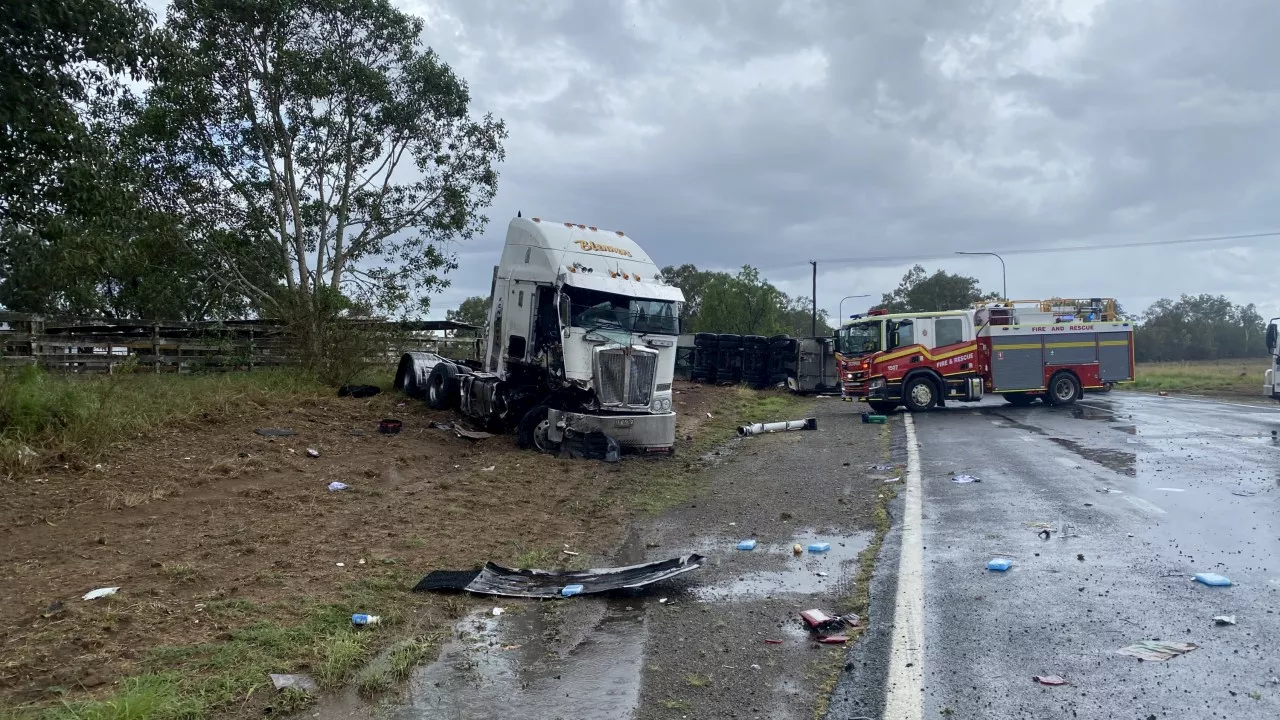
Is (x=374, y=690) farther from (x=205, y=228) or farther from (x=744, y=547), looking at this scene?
(x=205, y=228)

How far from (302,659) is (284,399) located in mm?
11772

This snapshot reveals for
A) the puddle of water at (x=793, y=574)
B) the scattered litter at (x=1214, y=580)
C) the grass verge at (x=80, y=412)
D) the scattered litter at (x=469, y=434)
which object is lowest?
the puddle of water at (x=793, y=574)

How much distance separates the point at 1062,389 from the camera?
2170 cm

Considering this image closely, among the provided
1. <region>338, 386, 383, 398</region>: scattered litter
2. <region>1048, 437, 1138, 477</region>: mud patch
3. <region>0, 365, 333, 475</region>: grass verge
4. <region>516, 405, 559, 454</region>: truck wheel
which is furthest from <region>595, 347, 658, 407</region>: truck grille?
<region>338, 386, 383, 398</region>: scattered litter

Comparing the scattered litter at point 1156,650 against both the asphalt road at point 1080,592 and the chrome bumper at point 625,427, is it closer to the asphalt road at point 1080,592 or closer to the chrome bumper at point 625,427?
the asphalt road at point 1080,592

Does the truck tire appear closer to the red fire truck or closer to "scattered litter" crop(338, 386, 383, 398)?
"scattered litter" crop(338, 386, 383, 398)

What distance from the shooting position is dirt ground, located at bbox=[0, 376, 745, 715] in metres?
4.53

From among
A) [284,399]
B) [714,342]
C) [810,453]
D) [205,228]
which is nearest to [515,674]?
[810,453]

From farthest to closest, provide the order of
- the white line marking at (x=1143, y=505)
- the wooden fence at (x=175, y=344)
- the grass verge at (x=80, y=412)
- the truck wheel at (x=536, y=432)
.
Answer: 1. the wooden fence at (x=175, y=344)
2. the truck wheel at (x=536, y=432)
3. the grass verge at (x=80, y=412)
4. the white line marking at (x=1143, y=505)

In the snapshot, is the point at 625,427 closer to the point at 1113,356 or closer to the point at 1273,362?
the point at 1113,356

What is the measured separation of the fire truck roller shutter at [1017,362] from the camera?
20844 millimetres

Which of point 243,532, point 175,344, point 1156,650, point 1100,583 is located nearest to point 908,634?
point 1156,650

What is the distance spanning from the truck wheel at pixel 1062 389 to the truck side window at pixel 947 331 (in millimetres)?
2978

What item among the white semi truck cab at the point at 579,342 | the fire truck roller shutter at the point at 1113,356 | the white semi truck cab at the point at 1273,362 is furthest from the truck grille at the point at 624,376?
the white semi truck cab at the point at 1273,362
